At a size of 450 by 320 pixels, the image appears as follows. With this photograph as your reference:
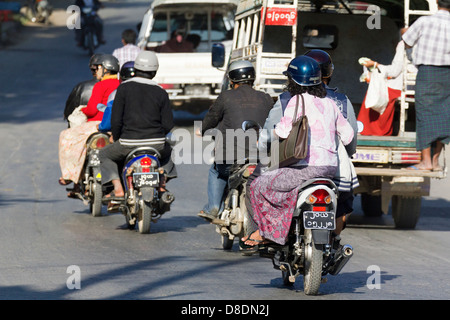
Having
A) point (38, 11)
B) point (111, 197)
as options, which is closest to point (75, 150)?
point (111, 197)

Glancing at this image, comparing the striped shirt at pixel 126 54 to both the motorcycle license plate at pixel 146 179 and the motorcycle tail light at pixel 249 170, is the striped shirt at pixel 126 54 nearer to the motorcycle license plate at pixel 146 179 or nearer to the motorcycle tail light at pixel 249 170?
the motorcycle license plate at pixel 146 179

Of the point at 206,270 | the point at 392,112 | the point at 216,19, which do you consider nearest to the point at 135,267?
the point at 206,270

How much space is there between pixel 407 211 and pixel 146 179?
3158mm

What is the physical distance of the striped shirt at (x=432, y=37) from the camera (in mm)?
10516

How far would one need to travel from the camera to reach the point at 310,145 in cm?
719

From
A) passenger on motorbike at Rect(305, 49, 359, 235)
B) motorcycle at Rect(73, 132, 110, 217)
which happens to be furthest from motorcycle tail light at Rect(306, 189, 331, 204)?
motorcycle at Rect(73, 132, 110, 217)

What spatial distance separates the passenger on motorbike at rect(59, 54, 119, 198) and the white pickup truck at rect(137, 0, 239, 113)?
7.02 meters

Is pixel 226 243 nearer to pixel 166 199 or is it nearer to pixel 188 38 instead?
pixel 166 199

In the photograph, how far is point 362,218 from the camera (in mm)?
12734

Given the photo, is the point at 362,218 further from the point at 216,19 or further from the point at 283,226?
the point at 216,19

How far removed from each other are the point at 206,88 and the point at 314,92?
1171 centimetres

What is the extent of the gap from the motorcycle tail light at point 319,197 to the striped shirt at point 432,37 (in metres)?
4.01

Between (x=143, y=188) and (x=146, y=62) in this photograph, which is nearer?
(x=143, y=188)

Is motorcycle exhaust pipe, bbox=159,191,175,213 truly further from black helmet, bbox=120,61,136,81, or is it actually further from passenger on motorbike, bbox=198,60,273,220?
black helmet, bbox=120,61,136,81
